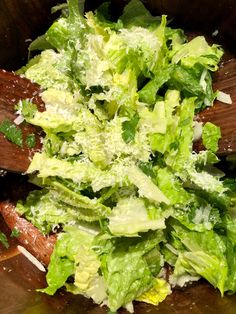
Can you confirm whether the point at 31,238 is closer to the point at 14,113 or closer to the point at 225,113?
the point at 14,113

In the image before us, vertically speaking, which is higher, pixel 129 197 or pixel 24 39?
pixel 24 39

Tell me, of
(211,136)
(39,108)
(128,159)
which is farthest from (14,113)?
(211,136)

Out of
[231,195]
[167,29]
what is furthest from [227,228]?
[167,29]

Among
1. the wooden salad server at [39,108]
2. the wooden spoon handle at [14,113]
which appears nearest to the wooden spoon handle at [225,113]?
the wooden salad server at [39,108]

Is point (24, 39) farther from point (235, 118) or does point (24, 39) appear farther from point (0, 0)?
point (235, 118)

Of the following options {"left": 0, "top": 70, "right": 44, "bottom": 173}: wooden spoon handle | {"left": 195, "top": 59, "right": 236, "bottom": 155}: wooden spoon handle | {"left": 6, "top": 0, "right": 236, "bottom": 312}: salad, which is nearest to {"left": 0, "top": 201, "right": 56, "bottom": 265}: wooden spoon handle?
{"left": 6, "top": 0, "right": 236, "bottom": 312}: salad

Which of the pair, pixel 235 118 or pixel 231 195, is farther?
pixel 231 195

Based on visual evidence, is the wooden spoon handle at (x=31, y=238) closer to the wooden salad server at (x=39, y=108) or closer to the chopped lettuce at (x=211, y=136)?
the wooden salad server at (x=39, y=108)
